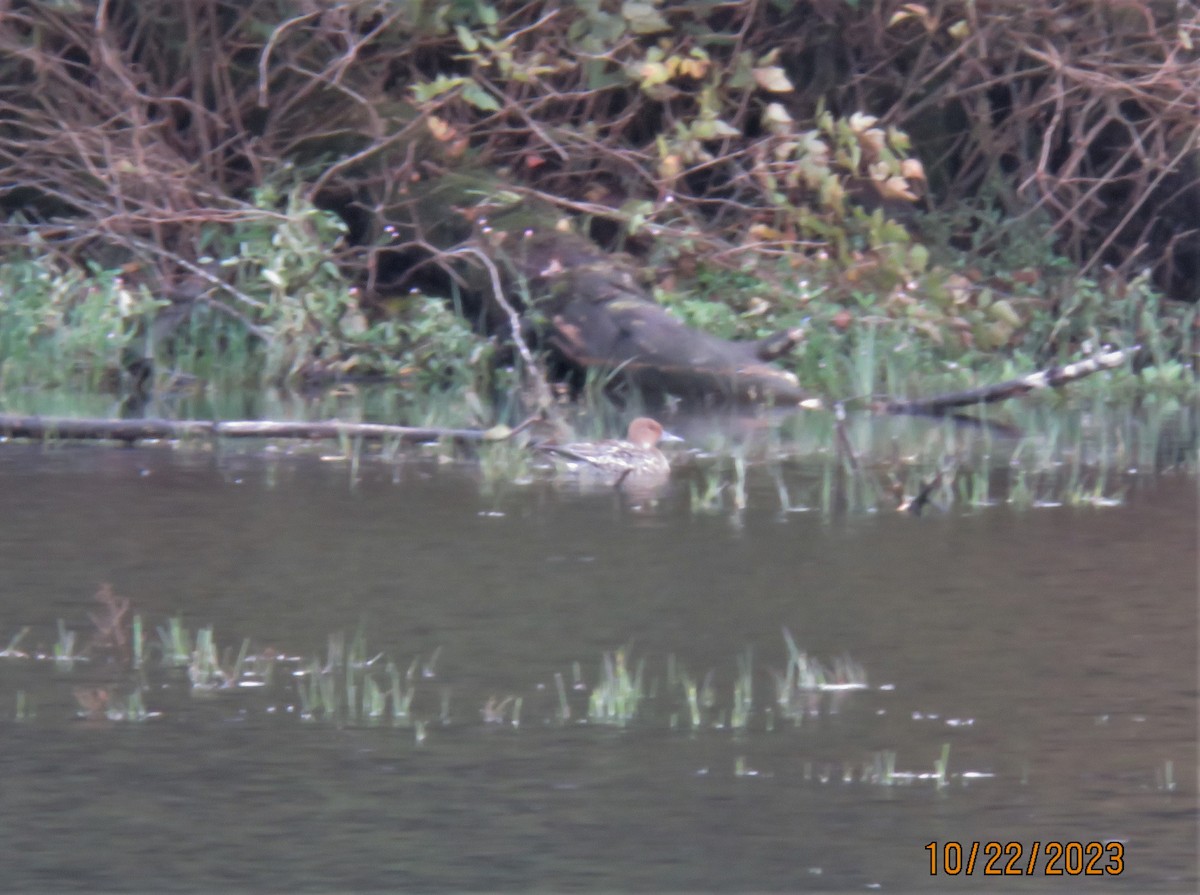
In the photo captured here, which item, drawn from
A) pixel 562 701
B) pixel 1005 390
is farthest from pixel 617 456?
pixel 562 701

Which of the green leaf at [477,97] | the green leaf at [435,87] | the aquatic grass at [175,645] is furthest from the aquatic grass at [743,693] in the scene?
the green leaf at [477,97]

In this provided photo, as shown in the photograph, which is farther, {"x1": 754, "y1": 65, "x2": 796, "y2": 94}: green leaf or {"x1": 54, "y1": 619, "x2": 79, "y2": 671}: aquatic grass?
{"x1": 754, "y1": 65, "x2": 796, "y2": 94}: green leaf

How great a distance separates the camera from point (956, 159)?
14.3 m

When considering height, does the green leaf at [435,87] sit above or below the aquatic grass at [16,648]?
above

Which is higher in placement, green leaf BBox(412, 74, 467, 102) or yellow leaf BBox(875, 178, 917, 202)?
green leaf BBox(412, 74, 467, 102)

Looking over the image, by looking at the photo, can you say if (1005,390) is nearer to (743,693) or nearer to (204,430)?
(204,430)

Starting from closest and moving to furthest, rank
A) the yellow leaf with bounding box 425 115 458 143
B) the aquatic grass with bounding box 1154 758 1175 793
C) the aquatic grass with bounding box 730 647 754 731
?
the aquatic grass with bounding box 1154 758 1175 793
the aquatic grass with bounding box 730 647 754 731
the yellow leaf with bounding box 425 115 458 143

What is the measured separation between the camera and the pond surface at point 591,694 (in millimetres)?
3889

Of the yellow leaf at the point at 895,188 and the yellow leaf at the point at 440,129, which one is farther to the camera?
the yellow leaf at the point at 895,188

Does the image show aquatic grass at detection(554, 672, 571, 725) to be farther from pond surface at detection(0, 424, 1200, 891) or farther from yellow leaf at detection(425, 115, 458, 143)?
yellow leaf at detection(425, 115, 458, 143)

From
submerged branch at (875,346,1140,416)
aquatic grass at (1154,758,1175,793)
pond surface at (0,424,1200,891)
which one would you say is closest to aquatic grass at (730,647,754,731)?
pond surface at (0,424,1200,891)

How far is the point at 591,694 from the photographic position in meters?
4.90

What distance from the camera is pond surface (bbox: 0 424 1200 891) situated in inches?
153

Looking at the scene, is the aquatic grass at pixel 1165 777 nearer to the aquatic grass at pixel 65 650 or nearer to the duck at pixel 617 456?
the aquatic grass at pixel 65 650
